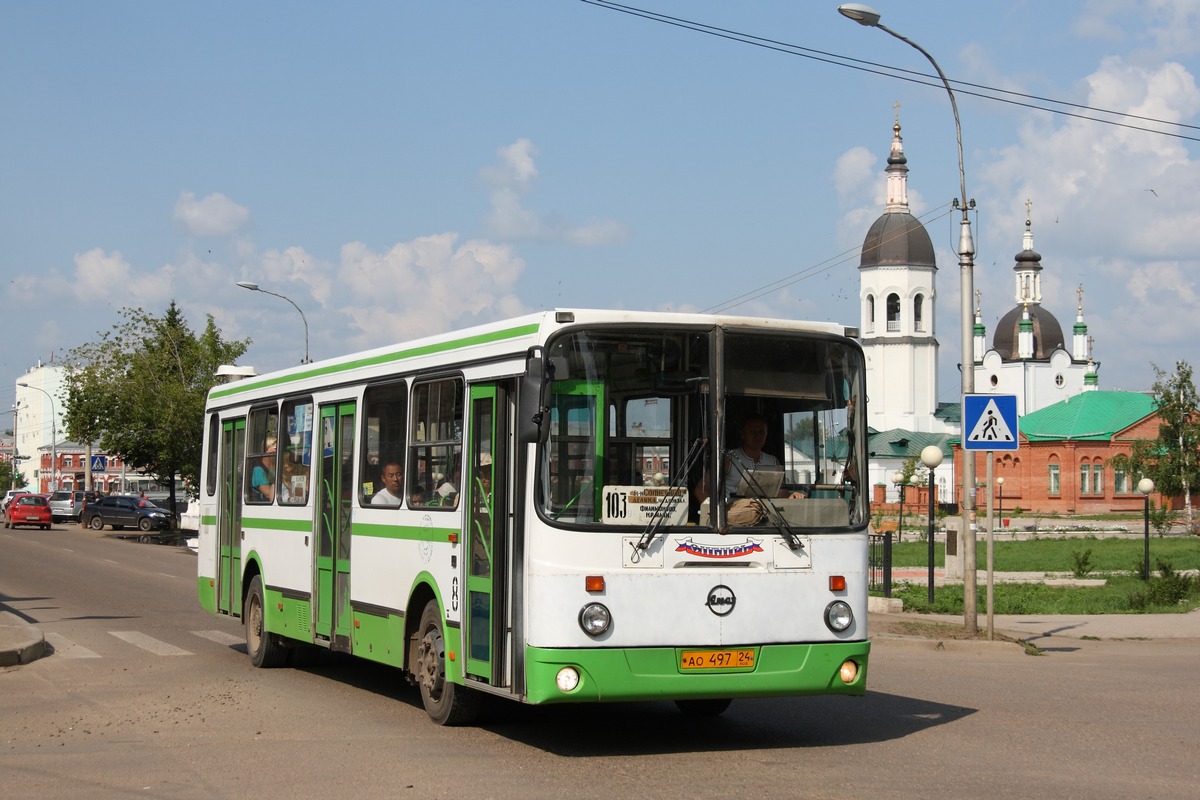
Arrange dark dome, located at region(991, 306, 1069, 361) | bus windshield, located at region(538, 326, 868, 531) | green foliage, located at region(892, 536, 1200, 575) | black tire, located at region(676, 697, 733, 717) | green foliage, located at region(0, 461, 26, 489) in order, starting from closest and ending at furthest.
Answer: bus windshield, located at region(538, 326, 868, 531)
black tire, located at region(676, 697, 733, 717)
green foliage, located at region(892, 536, 1200, 575)
dark dome, located at region(991, 306, 1069, 361)
green foliage, located at region(0, 461, 26, 489)

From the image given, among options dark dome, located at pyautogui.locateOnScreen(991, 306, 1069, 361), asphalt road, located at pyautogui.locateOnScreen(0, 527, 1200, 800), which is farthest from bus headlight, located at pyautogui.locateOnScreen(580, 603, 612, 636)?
dark dome, located at pyautogui.locateOnScreen(991, 306, 1069, 361)

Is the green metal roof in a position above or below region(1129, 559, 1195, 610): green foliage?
above

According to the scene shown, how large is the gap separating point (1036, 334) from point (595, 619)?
14077 centimetres

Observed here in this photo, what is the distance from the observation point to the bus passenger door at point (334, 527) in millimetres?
12258

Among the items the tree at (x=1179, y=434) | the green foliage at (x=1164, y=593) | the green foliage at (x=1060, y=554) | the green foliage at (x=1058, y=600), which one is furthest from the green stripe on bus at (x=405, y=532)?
the tree at (x=1179, y=434)

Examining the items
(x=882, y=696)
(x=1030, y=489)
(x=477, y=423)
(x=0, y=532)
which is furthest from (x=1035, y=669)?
(x=1030, y=489)

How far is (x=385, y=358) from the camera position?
11711 millimetres

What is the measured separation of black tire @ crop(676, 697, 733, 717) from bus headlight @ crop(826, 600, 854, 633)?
1676 mm

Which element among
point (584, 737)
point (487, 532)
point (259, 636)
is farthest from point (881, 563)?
point (487, 532)

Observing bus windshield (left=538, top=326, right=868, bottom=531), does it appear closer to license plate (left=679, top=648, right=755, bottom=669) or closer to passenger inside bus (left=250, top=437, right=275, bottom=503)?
license plate (left=679, top=648, right=755, bottom=669)

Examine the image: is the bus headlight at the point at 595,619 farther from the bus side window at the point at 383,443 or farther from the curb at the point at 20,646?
the curb at the point at 20,646

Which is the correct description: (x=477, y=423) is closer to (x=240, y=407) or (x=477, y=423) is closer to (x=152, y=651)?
(x=240, y=407)

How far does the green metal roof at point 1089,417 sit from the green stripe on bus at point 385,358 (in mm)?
97091

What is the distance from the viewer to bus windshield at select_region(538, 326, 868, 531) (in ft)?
29.6
